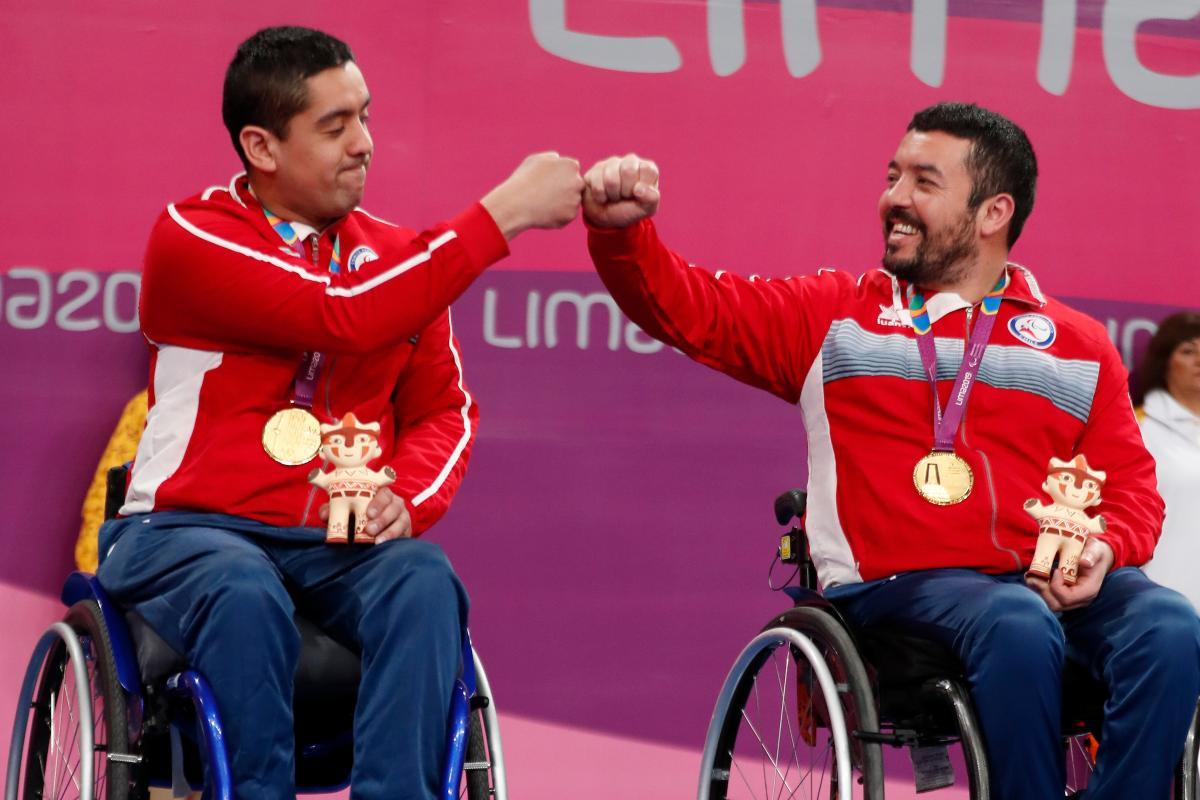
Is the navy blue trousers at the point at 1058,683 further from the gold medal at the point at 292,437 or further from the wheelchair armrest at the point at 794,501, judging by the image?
the gold medal at the point at 292,437

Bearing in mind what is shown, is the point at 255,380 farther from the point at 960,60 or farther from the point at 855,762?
the point at 960,60

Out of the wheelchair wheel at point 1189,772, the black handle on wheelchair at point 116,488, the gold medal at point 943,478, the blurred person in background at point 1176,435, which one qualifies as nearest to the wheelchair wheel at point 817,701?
the gold medal at point 943,478

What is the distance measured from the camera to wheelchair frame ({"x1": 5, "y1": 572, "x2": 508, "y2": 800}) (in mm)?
2141

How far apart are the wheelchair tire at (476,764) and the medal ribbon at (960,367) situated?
0.89 m

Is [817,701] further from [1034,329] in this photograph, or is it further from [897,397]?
[1034,329]

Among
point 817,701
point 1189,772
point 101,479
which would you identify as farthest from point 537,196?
point 101,479

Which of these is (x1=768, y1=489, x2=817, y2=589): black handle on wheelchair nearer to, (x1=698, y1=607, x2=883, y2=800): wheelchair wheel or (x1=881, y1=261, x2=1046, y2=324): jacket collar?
(x1=698, y1=607, x2=883, y2=800): wheelchair wheel

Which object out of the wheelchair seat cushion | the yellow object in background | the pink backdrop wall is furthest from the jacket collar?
the yellow object in background

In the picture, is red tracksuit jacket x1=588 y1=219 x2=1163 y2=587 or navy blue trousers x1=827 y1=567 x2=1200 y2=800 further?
red tracksuit jacket x1=588 y1=219 x2=1163 y2=587

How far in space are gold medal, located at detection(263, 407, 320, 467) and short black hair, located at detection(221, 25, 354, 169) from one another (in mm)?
470

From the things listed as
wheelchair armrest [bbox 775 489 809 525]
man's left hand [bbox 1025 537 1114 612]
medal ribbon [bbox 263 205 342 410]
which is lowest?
man's left hand [bbox 1025 537 1114 612]

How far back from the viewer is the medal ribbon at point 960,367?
8.71ft

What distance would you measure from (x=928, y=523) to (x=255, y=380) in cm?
110

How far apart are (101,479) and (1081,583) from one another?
7.16ft
